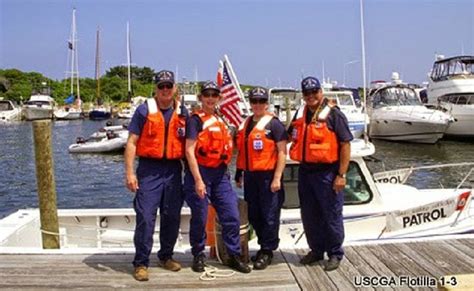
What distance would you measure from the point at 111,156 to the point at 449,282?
27096mm

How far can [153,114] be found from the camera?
4785 mm

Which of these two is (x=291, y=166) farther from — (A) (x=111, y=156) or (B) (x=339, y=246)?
(A) (x=111, y=156)

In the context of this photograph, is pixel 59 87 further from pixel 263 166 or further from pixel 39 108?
pixel 263 166

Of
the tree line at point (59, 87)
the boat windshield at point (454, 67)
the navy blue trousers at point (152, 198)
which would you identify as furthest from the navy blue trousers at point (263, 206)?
the tree line at point (59, 87)

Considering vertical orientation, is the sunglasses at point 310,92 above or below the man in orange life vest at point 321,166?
above

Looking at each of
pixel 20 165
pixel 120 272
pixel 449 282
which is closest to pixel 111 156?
pixel 20 165

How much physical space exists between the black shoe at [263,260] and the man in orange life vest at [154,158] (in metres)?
0.93

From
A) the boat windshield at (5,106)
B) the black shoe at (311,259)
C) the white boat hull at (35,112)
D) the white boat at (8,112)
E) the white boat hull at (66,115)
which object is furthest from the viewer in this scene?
the boat windshield at (5,106)

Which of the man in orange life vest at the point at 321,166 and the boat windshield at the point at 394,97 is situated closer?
the man in orange life vest at the point at 321,166

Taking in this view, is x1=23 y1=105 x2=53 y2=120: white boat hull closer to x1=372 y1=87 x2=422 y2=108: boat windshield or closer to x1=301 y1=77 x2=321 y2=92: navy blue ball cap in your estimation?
x1=372 y1=87 x2=422 y2=108: boat windshield

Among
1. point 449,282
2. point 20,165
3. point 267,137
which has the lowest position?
point 20,165

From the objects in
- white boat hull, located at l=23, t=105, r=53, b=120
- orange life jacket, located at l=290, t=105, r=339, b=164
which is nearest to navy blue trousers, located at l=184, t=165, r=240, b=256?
orange life jacket, located at l=290, t=105, r=339, b=164

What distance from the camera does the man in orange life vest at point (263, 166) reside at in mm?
5023

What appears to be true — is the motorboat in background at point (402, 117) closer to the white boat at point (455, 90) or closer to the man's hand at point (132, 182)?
the white boat at point (455, 90)
